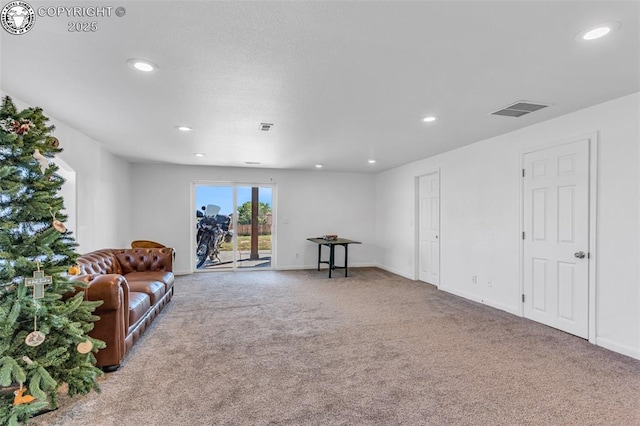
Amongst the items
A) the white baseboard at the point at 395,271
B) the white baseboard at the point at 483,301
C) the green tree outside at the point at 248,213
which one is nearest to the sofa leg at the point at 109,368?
the white baseboard at the point at 483,301

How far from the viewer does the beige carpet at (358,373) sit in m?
2.10

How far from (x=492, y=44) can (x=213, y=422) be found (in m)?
2.93

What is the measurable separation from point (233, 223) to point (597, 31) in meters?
6.61

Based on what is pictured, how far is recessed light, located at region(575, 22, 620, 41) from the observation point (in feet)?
6.01

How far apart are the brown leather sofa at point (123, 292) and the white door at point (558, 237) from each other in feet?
14.4

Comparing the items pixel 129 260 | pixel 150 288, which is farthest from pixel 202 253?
pixel 150 288

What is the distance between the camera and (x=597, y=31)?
1893 mm

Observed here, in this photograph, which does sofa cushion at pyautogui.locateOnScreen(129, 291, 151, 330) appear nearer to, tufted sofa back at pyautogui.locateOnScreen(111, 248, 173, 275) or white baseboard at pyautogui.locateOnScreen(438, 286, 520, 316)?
tufted sofa back at pyautogui.locateOnScreen(111, 248, 173, 275)

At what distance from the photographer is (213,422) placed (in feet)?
6.61

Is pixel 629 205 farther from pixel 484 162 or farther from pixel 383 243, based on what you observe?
pixel 383 243

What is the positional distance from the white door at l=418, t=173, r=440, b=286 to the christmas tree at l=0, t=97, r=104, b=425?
17.0 feet

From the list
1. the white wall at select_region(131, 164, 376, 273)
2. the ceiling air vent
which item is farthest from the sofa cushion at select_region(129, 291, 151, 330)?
the ceiling air vent

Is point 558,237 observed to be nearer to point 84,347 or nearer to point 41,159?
point 84,347

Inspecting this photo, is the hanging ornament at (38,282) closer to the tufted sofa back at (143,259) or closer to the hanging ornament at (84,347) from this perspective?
the hanging ornament at (84,347)
